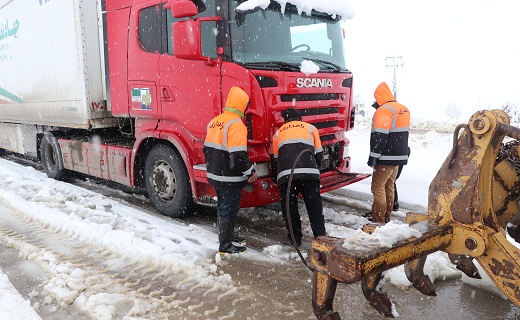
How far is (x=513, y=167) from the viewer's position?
2693 mm

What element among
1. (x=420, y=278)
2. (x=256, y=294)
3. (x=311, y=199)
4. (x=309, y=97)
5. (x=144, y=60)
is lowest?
(x=256, y=294)

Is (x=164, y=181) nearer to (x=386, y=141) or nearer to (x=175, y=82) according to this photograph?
(x=175, y=82)

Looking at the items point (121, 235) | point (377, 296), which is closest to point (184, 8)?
point (121, 235)

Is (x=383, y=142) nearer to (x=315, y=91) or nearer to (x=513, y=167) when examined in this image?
(x=315, y=91)

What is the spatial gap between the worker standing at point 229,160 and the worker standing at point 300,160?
350mm

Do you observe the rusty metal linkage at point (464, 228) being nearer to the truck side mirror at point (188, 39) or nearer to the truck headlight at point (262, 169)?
the truck headlight at point (262, 169)

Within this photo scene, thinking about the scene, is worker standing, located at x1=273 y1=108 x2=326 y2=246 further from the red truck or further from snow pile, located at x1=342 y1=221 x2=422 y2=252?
snow pile, located at x1=342 y1=221 x2=422 y2=252

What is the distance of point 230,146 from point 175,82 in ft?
4.93

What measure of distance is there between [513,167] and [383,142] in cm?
215

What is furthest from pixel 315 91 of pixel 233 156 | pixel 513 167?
pixel 513 167

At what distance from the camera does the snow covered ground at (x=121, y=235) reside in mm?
3402

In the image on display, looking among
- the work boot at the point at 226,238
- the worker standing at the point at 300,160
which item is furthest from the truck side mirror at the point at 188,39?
the work boot at the point at 226,238

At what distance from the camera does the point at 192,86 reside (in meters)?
4.98

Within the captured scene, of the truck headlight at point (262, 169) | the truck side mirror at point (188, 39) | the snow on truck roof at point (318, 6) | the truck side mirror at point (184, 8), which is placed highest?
the snow on truck roof at point (318, 6)
